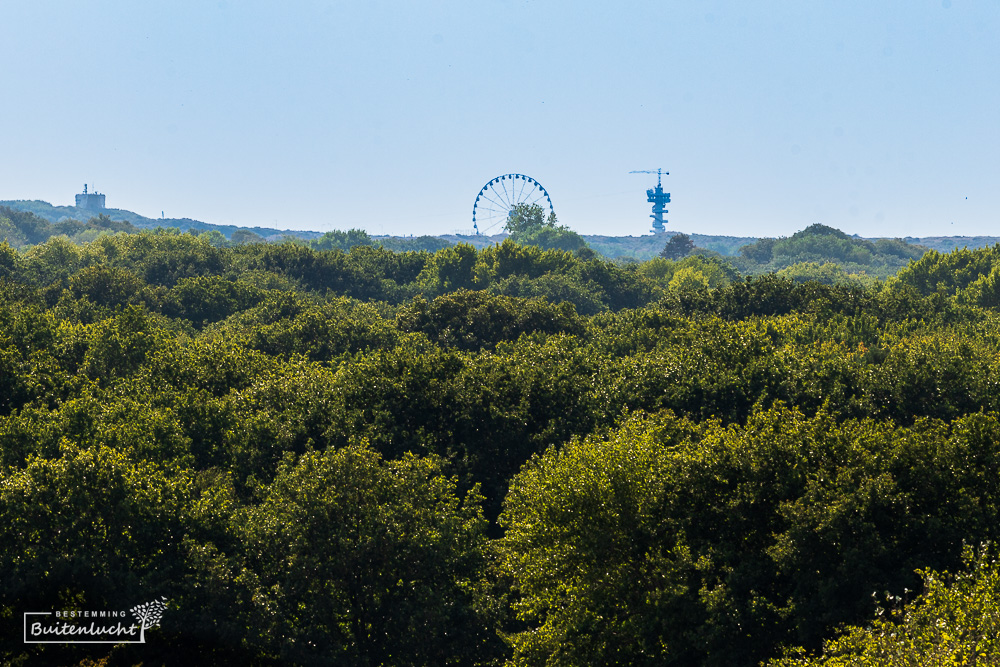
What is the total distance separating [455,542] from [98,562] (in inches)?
480

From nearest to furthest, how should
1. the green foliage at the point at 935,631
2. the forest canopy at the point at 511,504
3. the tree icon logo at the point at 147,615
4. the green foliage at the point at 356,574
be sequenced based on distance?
1. the green foliage at the point at 935,631
2. the forest canopy at the point at 511,504
3. the green foliage at the point at 356,574
4. the tree icon logo at the point at 147,615

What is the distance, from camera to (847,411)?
4225cm

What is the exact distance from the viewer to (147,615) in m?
30.6

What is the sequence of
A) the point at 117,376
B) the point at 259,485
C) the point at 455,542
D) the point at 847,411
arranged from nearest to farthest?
the point at 455,542 < the point at 259,485 < the point at 847,411 < the point at 117,376

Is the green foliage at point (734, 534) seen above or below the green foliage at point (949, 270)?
below

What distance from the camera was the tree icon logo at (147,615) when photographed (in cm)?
3058

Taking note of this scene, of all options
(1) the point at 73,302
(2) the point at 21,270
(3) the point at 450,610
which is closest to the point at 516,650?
(3) the point at 450,610

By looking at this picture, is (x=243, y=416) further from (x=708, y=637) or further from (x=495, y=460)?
(x=708, y=637)

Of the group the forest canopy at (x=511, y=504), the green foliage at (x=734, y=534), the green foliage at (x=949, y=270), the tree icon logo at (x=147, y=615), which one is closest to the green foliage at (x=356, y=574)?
the forest canopy at (x=511, y=504)

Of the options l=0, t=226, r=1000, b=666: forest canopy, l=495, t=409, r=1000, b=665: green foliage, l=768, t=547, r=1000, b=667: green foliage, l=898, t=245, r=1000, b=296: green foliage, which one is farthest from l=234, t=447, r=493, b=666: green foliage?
l=898, t=245, r=1000, b=296: green foliage

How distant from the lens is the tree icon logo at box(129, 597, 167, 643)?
100ft

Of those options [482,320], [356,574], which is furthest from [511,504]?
[482,320]

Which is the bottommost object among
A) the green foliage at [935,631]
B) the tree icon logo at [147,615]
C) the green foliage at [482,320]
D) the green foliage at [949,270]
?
the tree icon logo at [147,615]

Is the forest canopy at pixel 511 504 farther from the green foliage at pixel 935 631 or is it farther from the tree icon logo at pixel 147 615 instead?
the tree icon logo at pixel 147 615
